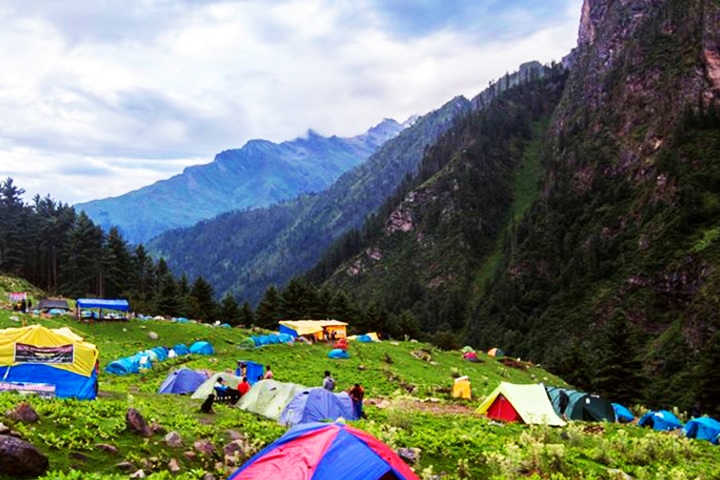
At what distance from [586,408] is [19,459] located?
100 ft

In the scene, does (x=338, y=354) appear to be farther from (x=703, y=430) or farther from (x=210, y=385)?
(x=703, y=430)

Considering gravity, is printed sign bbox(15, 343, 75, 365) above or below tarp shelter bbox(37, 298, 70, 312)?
above

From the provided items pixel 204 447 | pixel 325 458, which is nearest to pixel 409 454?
pixel 204 447

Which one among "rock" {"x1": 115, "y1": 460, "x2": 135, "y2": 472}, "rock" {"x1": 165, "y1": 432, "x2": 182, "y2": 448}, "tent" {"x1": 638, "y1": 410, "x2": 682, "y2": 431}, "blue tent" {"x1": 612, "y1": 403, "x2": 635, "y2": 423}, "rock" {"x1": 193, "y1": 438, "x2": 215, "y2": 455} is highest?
"rock" {"x1": 115, "y1": 460, "x2": 135, "y2": 472}

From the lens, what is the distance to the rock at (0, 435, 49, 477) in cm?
1241

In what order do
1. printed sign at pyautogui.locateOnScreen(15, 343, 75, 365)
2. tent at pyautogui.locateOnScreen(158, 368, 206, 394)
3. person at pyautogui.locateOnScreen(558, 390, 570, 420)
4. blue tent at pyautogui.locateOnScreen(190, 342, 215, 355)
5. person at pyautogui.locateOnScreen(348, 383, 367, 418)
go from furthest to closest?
blue tent at pyautogui.locateOnScreen(190, 342, 215, 355) → person at pyautogui.locateOnScreen(558, 390, 570, 420) → tent at pyautogui.locateOnScreen(158, 368, 206, 394) → person at pyautogui.locateOnScreen(348, 383, 367, 418) → printed sign at pyautogui.locateOnScreen(15, 343, 75, 365)

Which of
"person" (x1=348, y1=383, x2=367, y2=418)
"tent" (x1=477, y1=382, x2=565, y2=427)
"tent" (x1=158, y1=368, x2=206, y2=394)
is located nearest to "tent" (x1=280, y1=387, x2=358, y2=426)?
"person" (x1=348, y1=383, x2=367, y2=418)

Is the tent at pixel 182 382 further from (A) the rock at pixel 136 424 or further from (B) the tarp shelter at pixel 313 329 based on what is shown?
(B) the tarp shelter at pixel 313 329

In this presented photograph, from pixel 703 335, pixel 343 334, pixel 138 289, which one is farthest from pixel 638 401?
pixel 138 289

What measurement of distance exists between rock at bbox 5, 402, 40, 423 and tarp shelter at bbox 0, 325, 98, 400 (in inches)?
281

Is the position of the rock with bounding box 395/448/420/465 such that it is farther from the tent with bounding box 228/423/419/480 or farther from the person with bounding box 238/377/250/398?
the person with bounding box 238/377/250/398

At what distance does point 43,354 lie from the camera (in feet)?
75.8

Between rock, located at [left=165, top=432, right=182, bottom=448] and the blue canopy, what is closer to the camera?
rock, located at [left=165, top=432, right=182, bottom=448]

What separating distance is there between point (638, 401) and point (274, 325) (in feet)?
169
